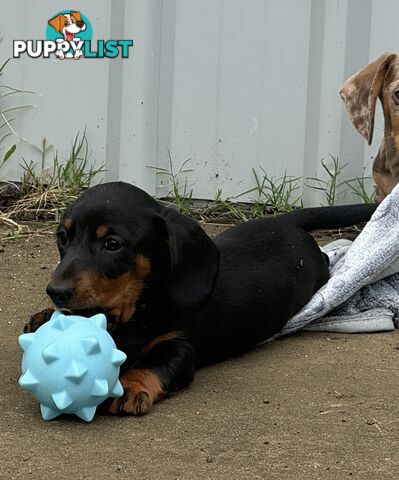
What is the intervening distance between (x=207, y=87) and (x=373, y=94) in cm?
128

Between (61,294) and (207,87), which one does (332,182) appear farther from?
(61,294)

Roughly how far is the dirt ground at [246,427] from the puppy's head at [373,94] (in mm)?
1434

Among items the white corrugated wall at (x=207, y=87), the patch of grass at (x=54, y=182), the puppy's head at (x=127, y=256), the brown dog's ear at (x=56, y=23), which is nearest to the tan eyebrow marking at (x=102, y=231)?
the puppy's head at (x=127, y=256)

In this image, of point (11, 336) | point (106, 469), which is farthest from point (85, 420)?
point (11, 336)

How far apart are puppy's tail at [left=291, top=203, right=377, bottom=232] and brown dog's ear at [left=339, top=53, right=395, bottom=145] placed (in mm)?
676

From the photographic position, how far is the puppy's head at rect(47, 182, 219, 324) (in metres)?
3.46

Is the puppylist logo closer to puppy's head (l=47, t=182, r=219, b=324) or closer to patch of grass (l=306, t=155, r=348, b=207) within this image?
patch of grass (l=306, t=155, r=348, b=207)

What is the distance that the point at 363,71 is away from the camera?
17.8 ft

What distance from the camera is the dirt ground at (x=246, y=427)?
2914 millimetres

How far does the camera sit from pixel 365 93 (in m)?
5.39

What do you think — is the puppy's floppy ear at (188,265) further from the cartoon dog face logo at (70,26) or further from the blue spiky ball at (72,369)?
the cartoon dog face logo at (70,26)

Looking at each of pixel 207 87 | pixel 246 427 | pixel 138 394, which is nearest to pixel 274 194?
pixel 207 87

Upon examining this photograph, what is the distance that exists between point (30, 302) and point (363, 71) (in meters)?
2.03

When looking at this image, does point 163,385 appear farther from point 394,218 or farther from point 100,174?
point 100,174
